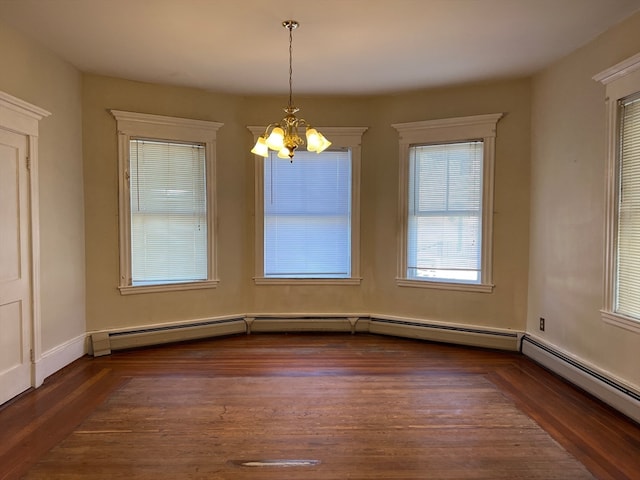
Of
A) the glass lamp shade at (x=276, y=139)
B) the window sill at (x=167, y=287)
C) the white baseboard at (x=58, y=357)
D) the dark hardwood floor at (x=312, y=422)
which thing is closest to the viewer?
the dark hardwood floor at (x=312, y=422)

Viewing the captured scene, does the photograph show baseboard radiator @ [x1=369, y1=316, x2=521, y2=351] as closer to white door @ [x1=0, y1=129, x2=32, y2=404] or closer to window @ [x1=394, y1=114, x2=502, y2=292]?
window @ [x1=394, y1=114, x2=502, y2=292]

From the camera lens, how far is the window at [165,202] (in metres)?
Result: 4.13

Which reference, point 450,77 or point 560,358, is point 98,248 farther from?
point 560,358

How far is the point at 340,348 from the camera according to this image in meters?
4.27

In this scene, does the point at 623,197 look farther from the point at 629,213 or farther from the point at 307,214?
the point at 307,214

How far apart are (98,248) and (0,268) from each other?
1137mm

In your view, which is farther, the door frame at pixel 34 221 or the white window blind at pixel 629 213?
the door frame at pixel 34 221

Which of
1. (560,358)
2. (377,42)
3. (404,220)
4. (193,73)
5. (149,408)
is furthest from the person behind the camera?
(404,220)

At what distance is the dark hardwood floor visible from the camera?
2.20 meters

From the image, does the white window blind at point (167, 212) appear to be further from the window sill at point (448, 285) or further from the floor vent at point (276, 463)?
the floor vent at point (276, 463)

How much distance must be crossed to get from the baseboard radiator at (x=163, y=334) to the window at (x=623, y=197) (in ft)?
11.9

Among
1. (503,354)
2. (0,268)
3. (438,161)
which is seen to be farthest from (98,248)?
(503,354)

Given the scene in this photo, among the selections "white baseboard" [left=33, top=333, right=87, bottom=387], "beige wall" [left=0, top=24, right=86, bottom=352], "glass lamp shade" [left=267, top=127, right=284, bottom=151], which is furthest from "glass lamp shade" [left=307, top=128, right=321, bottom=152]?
"white baseboard" [left=33, top=333, right=87, bottom=387]

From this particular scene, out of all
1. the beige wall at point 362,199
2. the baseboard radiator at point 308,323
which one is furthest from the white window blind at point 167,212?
the baseboard radiator at point 308,323
